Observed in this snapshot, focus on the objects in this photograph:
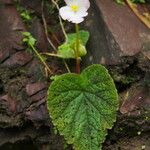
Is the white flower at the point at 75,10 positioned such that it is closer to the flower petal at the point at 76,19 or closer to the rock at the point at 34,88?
the flower petal at the point at 76,19

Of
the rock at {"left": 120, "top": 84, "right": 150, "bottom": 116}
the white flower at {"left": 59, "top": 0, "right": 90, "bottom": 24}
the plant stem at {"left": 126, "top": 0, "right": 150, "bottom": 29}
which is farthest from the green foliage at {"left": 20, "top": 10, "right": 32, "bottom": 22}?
the rock at {"left": 120, "top": 84, "right": 150, "bottom": 116}

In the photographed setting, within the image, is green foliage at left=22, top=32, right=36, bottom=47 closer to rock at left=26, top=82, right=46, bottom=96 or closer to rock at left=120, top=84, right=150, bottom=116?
rock at left=26, top=82, right=46, bottom=96

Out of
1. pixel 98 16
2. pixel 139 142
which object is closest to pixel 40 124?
pixel 139 142

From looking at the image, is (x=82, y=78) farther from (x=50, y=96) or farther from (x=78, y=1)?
(x=78, y=1)

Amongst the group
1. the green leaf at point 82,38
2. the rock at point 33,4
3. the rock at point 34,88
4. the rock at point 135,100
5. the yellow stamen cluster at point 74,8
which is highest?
the yellow stamen cluster at point 74,8

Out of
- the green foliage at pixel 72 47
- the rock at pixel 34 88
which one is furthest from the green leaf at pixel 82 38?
the rock at pixel 34 88

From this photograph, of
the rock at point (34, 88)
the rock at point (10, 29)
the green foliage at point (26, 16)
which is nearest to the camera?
the rock at point (34, 88)

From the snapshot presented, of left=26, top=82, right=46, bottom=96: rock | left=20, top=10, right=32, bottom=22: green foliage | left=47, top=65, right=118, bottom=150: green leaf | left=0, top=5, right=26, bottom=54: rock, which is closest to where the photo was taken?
left=47, top=65, right=118, bottom=150: green leaf
